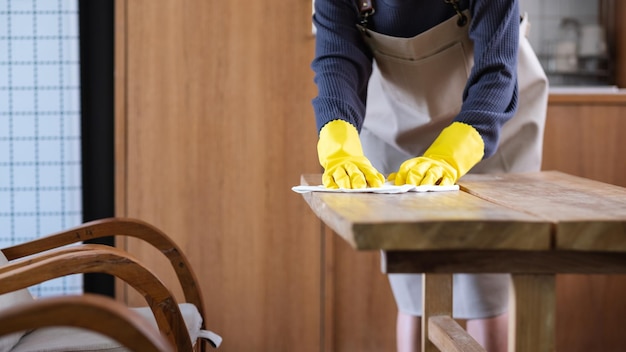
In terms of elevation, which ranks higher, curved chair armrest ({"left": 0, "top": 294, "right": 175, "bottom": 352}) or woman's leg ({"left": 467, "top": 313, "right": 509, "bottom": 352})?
curved chair armrest ({"left": 0, "top": 294, "right": 175, "bottom": 352})

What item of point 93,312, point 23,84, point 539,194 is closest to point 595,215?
point 539,194

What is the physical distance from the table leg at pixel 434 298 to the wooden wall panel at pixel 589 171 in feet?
3.28

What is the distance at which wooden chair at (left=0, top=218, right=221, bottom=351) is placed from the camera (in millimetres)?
1104

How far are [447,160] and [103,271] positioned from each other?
61cm

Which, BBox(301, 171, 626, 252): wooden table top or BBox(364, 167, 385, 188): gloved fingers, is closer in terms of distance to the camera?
BBox(301, 171, 626, 252): wooden table top

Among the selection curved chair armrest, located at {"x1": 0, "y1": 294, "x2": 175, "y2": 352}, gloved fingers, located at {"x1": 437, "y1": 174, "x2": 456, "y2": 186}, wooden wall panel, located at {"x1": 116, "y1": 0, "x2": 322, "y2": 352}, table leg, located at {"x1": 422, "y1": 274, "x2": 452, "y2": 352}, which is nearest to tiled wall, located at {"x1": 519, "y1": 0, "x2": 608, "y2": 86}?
wooden wall panel, located at {"x1": 116, "y1": 0, "x2": 322, "y2": 352}

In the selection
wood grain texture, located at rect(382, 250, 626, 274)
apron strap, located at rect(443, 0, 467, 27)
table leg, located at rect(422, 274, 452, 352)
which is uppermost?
apron strap, located at rect(443, 0, 467, 27)

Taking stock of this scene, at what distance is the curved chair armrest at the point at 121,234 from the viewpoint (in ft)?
4.80

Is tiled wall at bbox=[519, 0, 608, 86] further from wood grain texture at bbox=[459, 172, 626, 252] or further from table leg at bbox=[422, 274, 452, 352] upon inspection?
table leg at bbox=[422, 274, 452, 352]

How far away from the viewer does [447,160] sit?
1.39 m

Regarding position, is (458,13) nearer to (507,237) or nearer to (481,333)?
(481,333)

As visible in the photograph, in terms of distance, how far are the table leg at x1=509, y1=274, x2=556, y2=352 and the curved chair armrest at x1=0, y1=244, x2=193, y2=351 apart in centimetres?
54

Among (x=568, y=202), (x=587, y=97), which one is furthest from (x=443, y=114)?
(x=587, y=97)

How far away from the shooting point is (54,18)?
2432 millimetres
